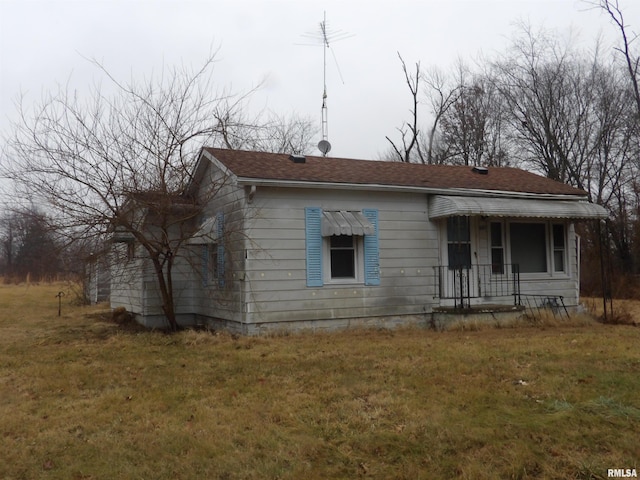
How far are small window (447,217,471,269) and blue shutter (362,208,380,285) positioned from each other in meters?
1.83

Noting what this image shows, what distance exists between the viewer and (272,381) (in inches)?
272

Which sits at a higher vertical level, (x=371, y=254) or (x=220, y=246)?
(x=220, y=246)

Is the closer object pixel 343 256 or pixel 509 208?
pixel 343 256

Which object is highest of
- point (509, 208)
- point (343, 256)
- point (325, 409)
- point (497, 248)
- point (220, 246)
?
point (509, 208)

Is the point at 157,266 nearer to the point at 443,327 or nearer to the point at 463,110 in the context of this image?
the point at 443,327

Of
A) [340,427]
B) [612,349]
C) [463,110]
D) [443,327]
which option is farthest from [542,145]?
[340,427]

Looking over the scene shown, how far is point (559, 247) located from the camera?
530 inches

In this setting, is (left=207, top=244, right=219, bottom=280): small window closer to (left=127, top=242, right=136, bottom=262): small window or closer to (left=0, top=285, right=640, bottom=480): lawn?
(left=127, top=242, right=136, bottom=262): small window

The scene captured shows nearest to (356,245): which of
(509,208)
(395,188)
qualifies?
(395,188)

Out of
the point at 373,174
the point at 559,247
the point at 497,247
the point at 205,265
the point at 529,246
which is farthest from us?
the point at 559,247

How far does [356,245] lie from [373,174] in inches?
71.8

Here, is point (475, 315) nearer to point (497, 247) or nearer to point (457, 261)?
point (457, 261)

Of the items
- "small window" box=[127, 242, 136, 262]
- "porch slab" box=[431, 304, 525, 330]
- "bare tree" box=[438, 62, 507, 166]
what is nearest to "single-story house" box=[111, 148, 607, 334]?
"porch slab" box=[431, 304, 525, 330]

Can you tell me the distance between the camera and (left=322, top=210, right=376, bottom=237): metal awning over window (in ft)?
35.2
